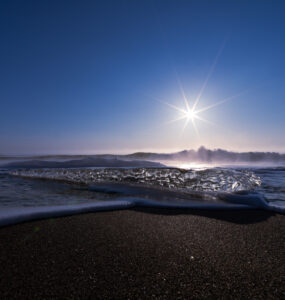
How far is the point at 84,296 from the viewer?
34.1 inches

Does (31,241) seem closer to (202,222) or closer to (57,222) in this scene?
(57,222)

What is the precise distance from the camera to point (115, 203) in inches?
89.1

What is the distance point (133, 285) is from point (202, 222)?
1.04m

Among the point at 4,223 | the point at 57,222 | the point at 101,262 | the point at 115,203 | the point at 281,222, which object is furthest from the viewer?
the point at 115,203

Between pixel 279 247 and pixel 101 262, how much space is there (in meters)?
1.16

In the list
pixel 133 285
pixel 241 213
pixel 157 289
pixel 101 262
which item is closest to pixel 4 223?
pixel 101 262

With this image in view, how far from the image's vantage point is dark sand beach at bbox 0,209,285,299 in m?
0.91

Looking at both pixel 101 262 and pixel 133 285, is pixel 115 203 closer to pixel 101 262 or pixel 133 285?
pixel 101 262

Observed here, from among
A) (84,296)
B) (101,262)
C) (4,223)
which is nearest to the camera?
(84,296)

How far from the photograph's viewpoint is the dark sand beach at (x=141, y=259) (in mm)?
910

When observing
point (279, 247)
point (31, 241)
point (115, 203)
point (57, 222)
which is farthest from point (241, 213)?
point (31, 241)

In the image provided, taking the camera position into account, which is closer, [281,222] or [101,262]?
[101,262]

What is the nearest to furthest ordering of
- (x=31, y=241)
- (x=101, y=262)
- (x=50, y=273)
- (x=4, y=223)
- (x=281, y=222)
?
1. (x=50, y=273)
2. (x=101, y=262)
3. (x=31, y=241)
4. (x=4, y=223)
5. (x=281, y=222)

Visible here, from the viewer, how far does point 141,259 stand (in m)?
1.16
